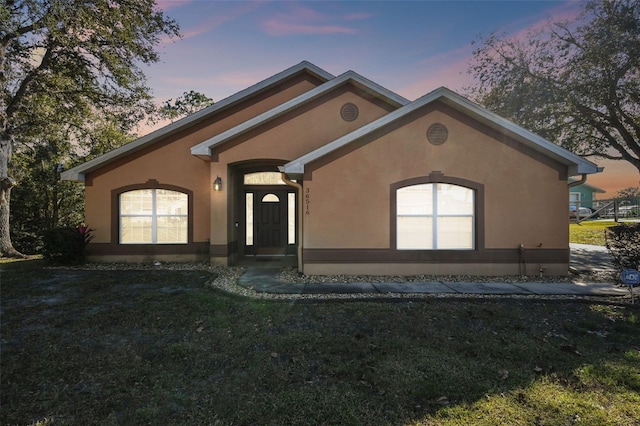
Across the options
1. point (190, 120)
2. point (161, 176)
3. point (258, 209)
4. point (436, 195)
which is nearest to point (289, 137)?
point (258, 209)

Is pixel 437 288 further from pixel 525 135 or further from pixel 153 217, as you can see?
pixel 153 217

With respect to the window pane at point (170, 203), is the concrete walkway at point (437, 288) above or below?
below

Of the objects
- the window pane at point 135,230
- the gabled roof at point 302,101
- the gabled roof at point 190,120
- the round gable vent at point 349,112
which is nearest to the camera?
the gabled roof at point 302,101

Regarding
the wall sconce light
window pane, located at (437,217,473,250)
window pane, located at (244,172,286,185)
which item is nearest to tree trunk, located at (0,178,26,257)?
the wall sconce light

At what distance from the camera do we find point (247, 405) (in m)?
2.94

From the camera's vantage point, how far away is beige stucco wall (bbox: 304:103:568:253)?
27.0ft

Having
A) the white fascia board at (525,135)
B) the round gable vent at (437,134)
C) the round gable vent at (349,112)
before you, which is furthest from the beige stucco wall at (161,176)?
the white fascia board at (525,135)

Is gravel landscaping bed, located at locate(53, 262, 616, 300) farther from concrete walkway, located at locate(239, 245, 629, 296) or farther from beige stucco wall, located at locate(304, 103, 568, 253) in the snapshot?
beige stucco wall, located at locate(304, 103, 568, 253)

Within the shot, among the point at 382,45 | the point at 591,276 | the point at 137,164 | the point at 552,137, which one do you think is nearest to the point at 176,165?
the point at 137,164

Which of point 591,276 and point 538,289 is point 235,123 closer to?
point 538,289

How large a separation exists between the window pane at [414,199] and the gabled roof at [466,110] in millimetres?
1856

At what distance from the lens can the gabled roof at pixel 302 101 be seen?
948cm

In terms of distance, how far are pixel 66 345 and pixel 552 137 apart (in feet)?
64.0

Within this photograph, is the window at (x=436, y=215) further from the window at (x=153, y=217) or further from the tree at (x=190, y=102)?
the tree at (x=190, y=102)
